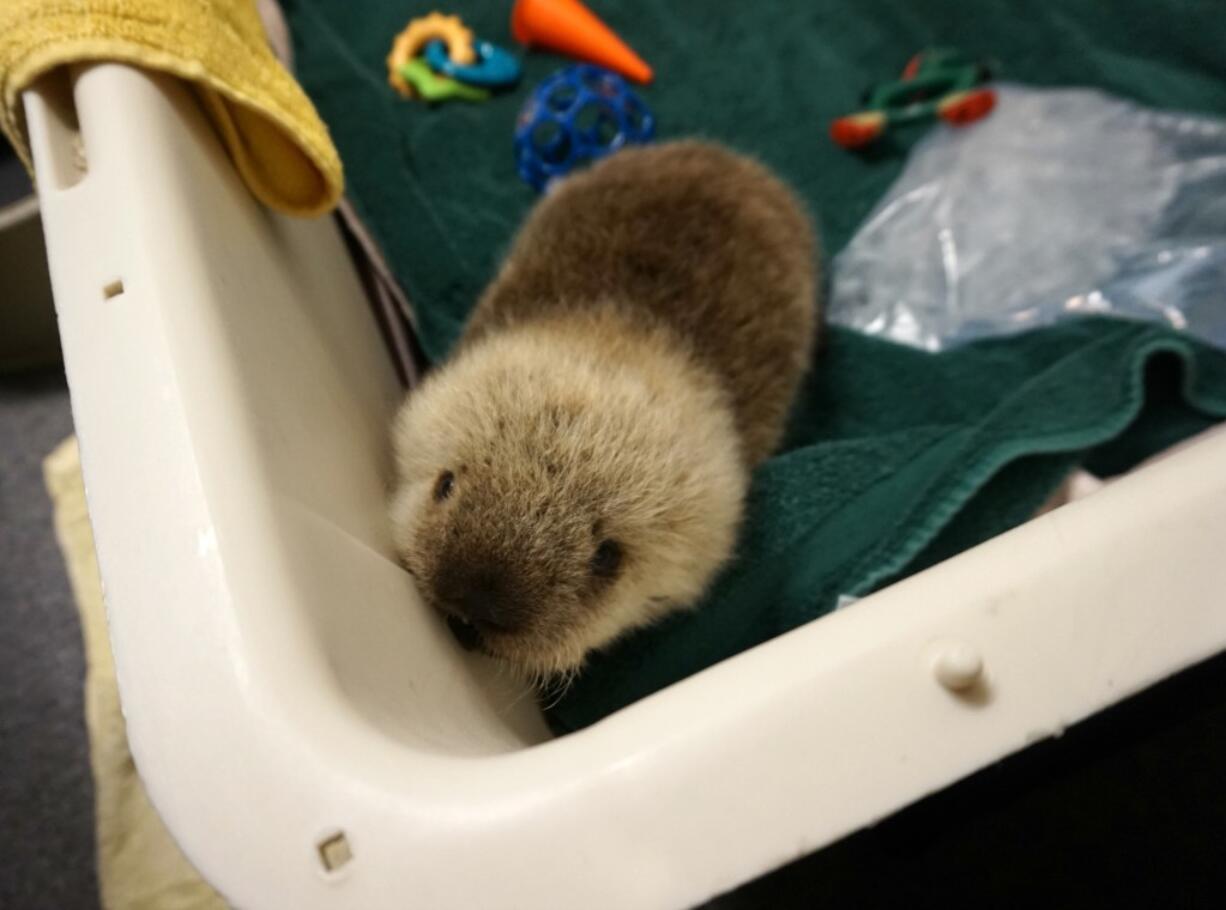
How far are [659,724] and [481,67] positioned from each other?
1.42 metres

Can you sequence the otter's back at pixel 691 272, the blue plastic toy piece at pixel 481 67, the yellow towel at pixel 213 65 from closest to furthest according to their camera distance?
the yellow towel at pixel 213 65, the otter's back at pixel 691 272, the blue plastic toy piece at pixel 481 67

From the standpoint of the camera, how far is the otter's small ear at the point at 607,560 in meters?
0.82

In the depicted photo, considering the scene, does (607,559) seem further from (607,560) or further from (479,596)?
(479,596)

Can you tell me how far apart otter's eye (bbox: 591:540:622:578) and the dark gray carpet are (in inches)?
38.1

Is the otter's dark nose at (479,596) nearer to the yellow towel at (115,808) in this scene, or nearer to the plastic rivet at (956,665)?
the plastic rivet at (956,665)

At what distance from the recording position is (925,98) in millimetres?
1610

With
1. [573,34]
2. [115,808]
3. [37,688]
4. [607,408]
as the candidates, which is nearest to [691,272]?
[607,408]

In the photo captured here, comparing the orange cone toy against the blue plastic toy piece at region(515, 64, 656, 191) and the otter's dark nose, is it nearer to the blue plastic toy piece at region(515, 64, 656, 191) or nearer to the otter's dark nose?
the blue plastic toy piece at region(515, 64, 656, 191)

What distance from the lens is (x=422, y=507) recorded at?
2.72 ft

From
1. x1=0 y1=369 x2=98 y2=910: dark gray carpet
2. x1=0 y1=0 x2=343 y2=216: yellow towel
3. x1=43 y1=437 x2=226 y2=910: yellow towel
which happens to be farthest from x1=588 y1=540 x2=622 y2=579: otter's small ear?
x1=0 y1=369 x2=98 y2=910: dark gray carpet

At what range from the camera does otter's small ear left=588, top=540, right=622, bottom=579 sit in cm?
82

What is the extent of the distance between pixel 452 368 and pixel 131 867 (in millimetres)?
859

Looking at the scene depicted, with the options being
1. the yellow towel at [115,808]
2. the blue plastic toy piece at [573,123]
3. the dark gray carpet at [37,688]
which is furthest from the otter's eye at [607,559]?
the dark gray carpet at [37,688]

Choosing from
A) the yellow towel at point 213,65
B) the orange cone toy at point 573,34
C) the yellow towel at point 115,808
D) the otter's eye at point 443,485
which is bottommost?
the yellow towel at point 115,808
